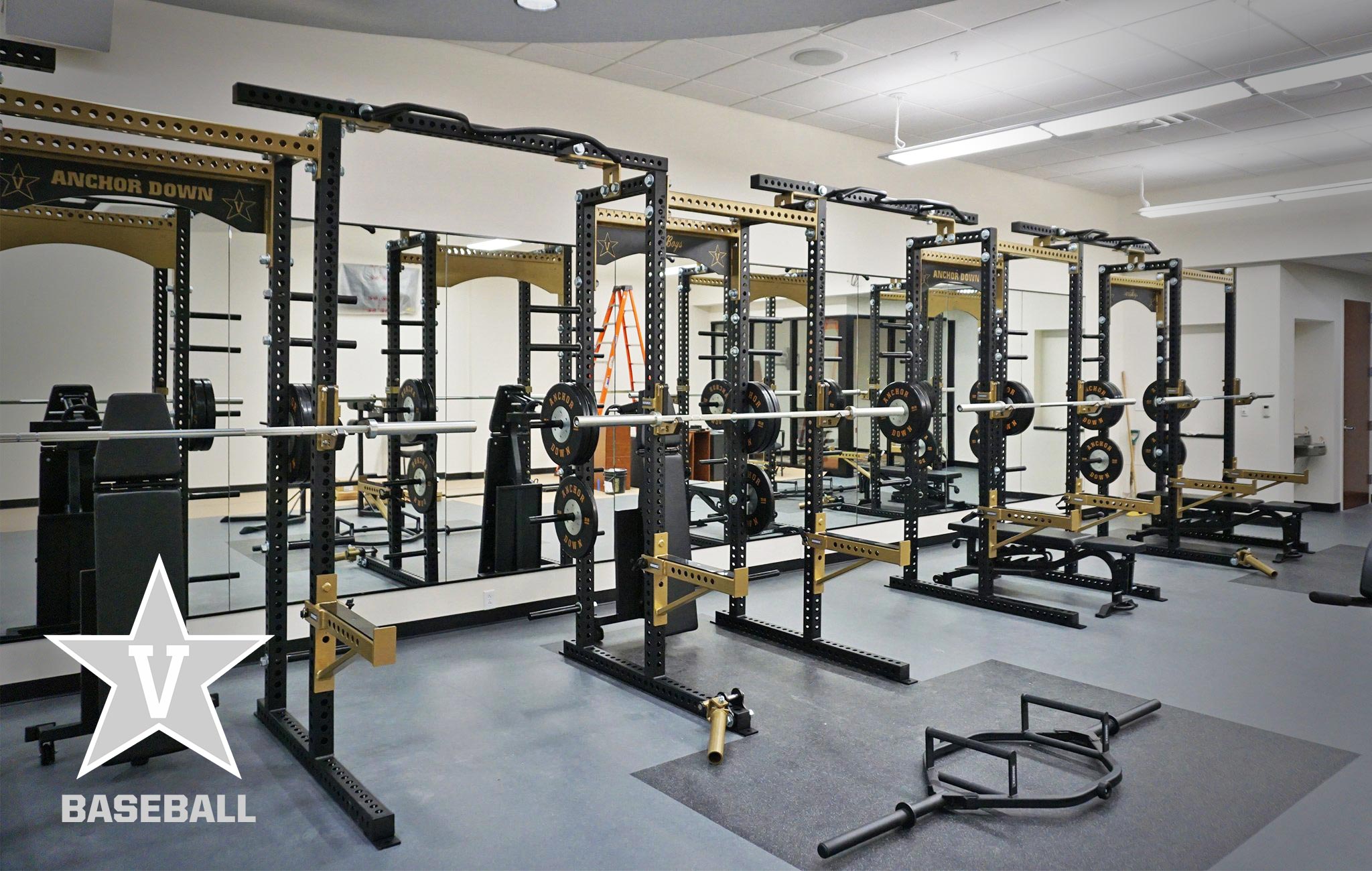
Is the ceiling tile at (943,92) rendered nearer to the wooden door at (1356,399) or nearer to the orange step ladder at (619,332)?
the orange step ladder at (619,332)

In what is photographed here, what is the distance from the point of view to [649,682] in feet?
14.2

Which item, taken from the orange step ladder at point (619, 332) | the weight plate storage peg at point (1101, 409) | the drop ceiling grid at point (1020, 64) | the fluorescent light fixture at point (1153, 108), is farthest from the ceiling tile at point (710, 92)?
the weight plate storage peg at point (1101, 409)

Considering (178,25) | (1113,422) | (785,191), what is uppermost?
(178,25)

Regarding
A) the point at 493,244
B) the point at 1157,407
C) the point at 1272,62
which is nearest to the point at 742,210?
the point at 493,244

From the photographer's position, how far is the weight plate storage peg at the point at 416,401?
17.3 ft

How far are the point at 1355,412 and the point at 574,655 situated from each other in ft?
36.6

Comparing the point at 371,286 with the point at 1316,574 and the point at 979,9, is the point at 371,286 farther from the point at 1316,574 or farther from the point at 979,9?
the point at 1316,574

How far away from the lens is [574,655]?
483 centimetres

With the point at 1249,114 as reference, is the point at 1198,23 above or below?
below

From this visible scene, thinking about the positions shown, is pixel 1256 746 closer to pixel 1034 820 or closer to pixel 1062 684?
pixel 1062 684

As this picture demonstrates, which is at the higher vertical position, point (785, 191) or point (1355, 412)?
point (785, 191)

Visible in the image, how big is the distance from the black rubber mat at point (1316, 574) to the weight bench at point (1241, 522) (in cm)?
15

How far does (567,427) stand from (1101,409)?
181 inches

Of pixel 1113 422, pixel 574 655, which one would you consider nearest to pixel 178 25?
pixel 574 655
